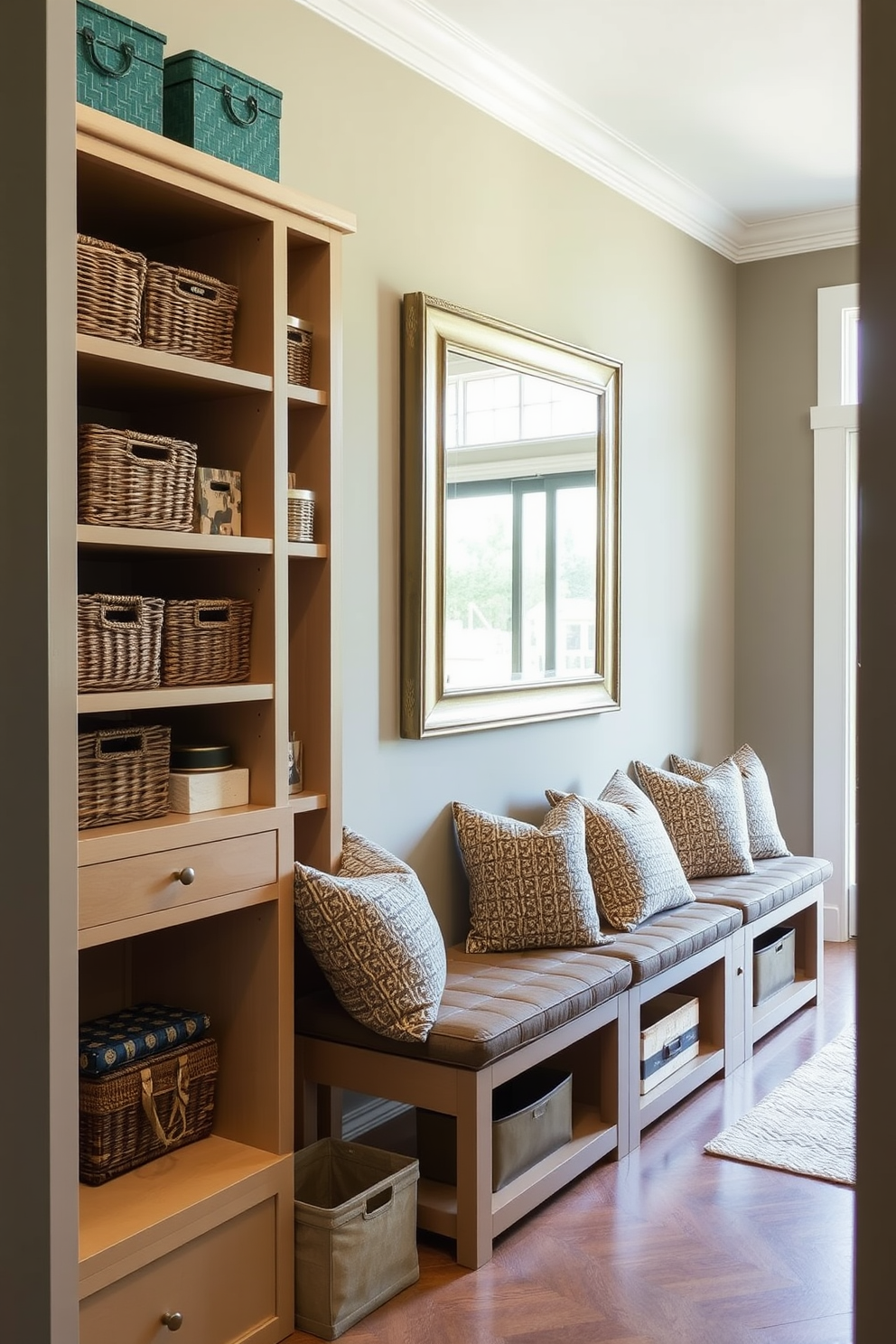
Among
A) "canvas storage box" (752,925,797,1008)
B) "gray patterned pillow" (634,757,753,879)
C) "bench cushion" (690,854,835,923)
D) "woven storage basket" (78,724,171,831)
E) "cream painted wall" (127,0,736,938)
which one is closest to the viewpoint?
"woven storage basket" (78,724,171,831)

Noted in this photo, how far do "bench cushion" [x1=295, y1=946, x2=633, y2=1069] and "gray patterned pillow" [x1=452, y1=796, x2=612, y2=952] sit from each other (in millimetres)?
50

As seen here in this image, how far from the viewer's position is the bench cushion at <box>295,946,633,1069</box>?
2516 mm

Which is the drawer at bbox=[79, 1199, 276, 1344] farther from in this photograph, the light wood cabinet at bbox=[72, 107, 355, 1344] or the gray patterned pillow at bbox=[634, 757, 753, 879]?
the gray patterned pillow at bbox=[634, 757, 753, 879]

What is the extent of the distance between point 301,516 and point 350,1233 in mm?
1419

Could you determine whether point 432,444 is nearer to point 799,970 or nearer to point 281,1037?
point 281,1037

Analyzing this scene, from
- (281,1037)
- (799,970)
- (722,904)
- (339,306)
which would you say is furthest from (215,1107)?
(799,970)

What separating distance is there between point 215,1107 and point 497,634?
5.57ft

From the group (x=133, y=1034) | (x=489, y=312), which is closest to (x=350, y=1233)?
(x=133, y=1034)

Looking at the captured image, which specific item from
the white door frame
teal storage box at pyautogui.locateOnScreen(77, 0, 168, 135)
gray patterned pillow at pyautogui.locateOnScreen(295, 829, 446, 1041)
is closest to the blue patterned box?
gray patterned pillow at pyautogui.locateOnScreen(295, 829, 446, 1041)

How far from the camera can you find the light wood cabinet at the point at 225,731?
2.03 metres

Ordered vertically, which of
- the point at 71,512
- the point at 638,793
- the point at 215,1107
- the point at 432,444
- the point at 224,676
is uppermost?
the point at 432,444

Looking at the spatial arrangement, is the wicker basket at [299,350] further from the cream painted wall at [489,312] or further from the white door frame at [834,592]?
the white door frame at [834,592]

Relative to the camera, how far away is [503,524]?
12.1 feet

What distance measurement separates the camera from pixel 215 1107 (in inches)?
96.6
